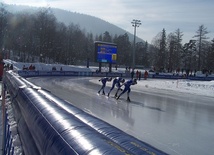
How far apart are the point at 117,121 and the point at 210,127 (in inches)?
128

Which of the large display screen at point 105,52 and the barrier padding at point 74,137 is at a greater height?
the large display screen at point 105,52

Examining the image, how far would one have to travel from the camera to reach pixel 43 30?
66750 millimetres

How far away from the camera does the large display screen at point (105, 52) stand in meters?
48.4

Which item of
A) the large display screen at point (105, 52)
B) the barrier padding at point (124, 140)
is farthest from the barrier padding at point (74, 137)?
the large display screen at point (105, 52)

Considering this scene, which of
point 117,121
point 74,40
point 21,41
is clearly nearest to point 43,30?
point 21,41

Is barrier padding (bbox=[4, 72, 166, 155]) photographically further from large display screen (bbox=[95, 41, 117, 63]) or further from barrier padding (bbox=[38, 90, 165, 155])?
large display screen (bbox=[95, 41, 117, 63])

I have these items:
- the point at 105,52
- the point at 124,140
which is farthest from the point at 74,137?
the point at 105,52

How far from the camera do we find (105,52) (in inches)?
1943

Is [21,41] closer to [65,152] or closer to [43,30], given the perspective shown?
[43,30]

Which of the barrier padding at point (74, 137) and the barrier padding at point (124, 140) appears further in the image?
the barrier padding at point (124, 140)

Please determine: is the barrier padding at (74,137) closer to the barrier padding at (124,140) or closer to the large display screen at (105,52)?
the barrier padding at (124,140)

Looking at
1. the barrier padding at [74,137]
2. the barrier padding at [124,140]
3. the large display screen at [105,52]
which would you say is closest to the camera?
the barrier padding at [74,137]

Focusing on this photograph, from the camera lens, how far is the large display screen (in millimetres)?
48375

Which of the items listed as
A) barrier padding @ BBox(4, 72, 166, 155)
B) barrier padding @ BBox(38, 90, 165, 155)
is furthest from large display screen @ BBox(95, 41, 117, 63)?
barrier padding @ BBox(38, 90, 165, 155)
